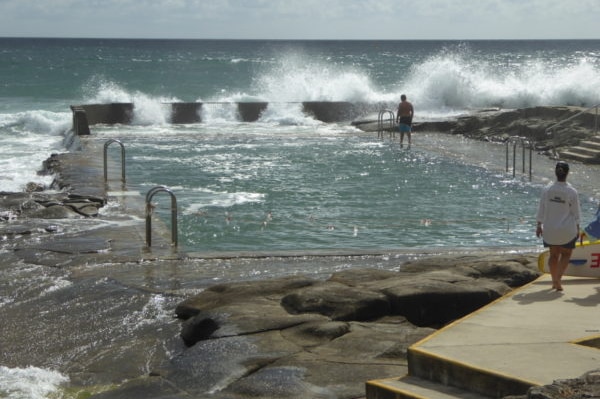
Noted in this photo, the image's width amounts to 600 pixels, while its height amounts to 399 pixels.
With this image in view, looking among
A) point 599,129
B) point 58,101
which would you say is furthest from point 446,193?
point 58,101

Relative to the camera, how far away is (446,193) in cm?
1983

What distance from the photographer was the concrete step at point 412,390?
6738 mm

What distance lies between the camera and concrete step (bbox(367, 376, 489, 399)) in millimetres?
6738

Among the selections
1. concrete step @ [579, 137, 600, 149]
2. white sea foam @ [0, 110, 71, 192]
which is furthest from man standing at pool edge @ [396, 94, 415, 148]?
white sea foam @ [0, 110, 71, 192]

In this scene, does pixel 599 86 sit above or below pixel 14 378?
above

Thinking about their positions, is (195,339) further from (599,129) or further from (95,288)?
(599,129)

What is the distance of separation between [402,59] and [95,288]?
98970mm

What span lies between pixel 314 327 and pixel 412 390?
1.81 m

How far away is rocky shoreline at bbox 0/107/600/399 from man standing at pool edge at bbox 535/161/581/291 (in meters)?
0.61

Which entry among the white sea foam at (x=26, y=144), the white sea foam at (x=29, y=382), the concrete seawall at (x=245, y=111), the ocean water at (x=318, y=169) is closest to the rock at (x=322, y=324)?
the white sea foam at (x=29, y=382)

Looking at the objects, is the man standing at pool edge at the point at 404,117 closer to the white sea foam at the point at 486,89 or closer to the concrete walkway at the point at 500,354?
the white sea foam at the point at 486,89

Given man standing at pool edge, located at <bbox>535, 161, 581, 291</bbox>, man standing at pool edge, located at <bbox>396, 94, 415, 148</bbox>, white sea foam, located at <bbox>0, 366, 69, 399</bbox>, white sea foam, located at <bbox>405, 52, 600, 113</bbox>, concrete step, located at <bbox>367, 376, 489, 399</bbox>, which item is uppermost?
white sea foam, located at <bbox>405, 52, 600, 113</bbox>

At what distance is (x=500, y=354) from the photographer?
7.05 metres

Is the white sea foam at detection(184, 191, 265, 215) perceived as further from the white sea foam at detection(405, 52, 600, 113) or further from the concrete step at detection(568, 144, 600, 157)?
the white sea foam at detection(405, 52, 600, 113)
